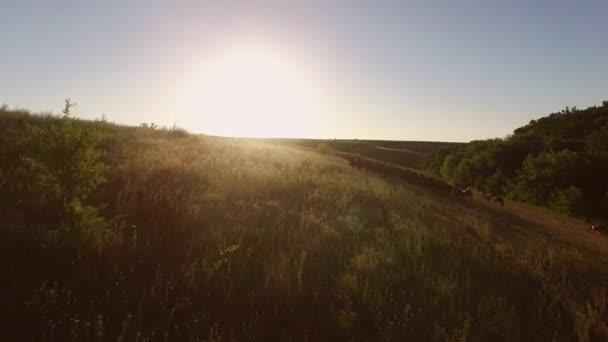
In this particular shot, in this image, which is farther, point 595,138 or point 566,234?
point 595,138

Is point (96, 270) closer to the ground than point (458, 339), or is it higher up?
higher up

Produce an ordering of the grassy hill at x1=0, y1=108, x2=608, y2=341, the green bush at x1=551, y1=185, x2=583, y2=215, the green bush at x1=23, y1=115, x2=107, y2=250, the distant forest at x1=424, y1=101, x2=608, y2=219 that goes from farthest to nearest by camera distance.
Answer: the distant forest at x1=424, y1=101, x2=608, y2=219 → the green bush at x1=551, y1=185, x2=583, y2=215 → the green bush at x1=23, y1=115, x2=107, y2=250 → the grassy hill at x1=0, y1=108, x2=608, y2=341

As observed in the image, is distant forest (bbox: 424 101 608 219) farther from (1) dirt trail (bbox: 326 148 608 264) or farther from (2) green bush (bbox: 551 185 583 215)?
(1) dirt trail (bbox: 326 148 608 264)

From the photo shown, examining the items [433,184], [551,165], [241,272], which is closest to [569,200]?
[551,165]

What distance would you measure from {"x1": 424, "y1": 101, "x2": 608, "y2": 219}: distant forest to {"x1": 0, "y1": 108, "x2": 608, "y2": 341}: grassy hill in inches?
632

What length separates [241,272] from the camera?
4.84 m

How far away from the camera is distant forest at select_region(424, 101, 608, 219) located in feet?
68.3

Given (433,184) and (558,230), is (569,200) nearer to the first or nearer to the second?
(433,184)

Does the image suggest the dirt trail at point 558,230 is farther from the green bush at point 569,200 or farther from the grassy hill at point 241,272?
the green bush at point 569,200

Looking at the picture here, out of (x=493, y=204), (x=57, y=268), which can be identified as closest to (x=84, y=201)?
(x=57, y=268)

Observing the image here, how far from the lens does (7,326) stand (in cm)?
337

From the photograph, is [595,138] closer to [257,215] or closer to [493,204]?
[493,204]

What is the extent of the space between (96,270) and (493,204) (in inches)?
Result: 735

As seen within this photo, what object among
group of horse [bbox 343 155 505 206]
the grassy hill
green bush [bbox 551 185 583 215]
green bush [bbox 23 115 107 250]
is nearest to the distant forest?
green bush [bbox 551 185 583 215]
